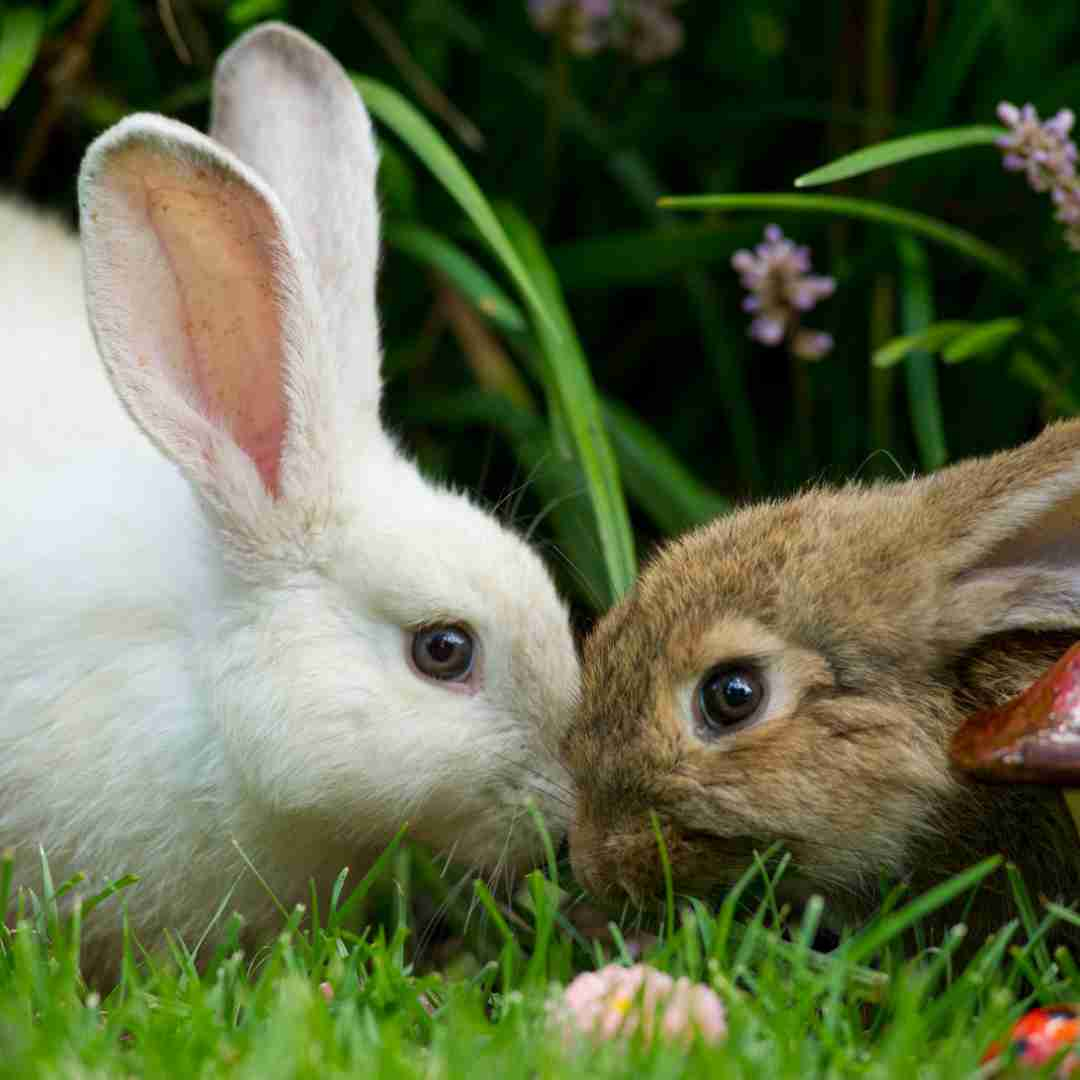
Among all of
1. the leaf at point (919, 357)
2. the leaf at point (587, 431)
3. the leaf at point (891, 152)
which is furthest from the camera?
the leaf at point (919, 357)

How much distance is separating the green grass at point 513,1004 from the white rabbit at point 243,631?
135 mm

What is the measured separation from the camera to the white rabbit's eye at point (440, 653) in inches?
123

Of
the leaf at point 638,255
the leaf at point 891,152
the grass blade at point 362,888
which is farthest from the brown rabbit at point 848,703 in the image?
the leaf at point 638,255

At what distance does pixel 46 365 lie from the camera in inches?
146

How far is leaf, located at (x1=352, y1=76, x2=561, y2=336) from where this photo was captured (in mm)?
3688

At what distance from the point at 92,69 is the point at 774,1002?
3184 mm

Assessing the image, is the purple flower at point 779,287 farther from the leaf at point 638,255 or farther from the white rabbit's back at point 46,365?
the white rabbit's back at point 46,365

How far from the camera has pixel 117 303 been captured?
3.15m

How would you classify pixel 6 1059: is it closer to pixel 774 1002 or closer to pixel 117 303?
pixel 774 1002

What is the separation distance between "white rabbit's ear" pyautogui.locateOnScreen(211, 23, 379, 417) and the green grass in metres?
1.03

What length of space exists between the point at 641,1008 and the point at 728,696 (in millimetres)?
736

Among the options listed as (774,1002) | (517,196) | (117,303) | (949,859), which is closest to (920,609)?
(949,859)

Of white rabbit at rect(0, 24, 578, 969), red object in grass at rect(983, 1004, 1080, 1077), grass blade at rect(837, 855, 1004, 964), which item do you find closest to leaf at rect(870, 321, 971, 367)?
white rabbit at rect(0, 24, 578, 969)

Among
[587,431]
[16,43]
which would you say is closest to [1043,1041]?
[587,431]
